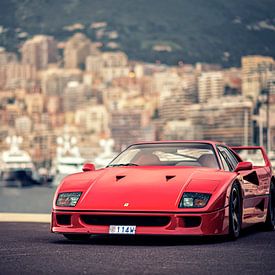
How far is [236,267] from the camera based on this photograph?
840 cm

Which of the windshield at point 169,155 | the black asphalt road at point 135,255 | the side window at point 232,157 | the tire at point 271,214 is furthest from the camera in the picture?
the tire at point 271,214

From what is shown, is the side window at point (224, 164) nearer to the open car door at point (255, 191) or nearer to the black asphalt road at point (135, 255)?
the open car door at point (255, 191)

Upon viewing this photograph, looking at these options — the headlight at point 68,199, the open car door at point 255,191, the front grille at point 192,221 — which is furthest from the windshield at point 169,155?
the front grille at point 192,221

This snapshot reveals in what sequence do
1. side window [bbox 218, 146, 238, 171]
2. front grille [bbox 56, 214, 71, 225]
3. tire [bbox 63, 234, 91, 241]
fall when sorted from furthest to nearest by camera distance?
side window [bbox 218, 146, 238, 171], tire [bbox 63, 234, 91, 241], front grille [bbox 56, 214, 71, 225]

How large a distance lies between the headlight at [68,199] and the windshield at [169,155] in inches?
48.9

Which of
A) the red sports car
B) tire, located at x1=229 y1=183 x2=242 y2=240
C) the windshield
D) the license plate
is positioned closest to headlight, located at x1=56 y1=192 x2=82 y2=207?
the red sports car

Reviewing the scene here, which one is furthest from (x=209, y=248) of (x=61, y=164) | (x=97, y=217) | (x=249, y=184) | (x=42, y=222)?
(x=61, y=164)

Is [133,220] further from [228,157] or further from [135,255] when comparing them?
[228,157]

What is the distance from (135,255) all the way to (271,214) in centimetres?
431

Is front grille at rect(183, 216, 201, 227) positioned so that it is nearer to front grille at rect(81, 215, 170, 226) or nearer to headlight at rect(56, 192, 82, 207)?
front grille at rect(81, 215, 170, 226)

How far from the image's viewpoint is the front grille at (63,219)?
10.9 metres

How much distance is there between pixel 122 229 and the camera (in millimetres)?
10539

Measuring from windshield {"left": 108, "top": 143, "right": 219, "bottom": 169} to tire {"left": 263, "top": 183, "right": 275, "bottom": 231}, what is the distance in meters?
1.59

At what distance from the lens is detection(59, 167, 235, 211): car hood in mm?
10633
